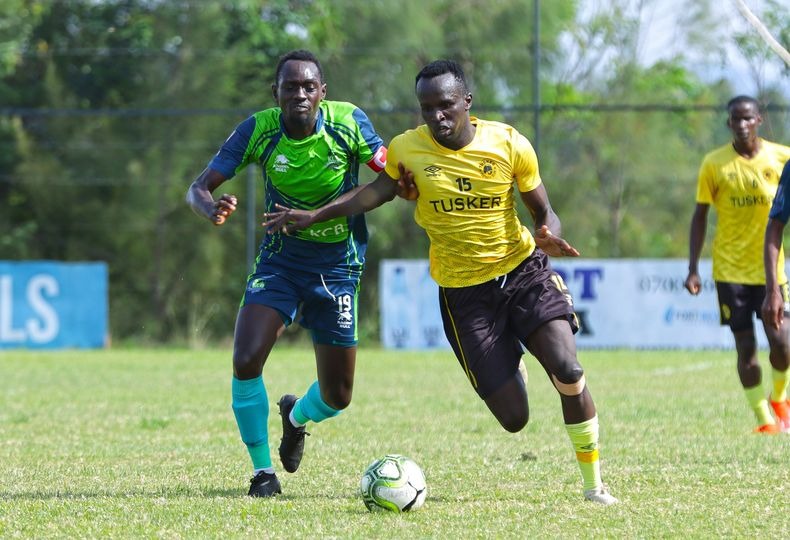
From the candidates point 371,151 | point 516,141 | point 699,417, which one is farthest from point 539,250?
point 699,417

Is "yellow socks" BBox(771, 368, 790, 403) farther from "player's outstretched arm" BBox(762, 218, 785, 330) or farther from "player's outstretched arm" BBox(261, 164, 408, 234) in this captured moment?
"player's outstretched arm" BBox(261, 164, 408, 234)

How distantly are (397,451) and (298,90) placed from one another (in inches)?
120

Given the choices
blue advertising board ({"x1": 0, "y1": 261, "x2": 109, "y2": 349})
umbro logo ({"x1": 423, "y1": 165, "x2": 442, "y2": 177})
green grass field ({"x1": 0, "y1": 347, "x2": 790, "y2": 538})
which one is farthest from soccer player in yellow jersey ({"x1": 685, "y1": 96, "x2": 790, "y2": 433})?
blue advertising board ({"x1": 0, "y1": 261, "x2": 109, "y2": 349})

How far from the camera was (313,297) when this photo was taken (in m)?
7.54

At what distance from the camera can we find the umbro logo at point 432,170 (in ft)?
22.7

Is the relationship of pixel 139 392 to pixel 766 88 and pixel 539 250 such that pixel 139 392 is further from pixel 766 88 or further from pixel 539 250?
pixel 766 88

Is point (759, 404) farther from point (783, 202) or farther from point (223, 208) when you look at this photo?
point (223, 208)

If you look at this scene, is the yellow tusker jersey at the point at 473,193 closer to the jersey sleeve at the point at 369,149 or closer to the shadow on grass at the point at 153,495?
the jersey sleeve at the point at 369,149

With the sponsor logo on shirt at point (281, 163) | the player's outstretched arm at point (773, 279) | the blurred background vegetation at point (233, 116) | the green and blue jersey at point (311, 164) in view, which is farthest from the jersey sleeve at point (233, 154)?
the blurred background vegetation at point (233, 116)

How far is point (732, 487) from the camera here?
23.6 feet

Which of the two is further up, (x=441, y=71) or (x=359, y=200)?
(x=441, y=71)

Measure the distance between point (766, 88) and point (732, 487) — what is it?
18.8 meters

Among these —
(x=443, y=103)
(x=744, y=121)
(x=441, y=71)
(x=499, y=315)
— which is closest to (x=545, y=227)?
(x=499, y=315)

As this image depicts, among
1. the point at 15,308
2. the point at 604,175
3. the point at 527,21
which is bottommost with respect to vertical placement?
the point at 15,308
